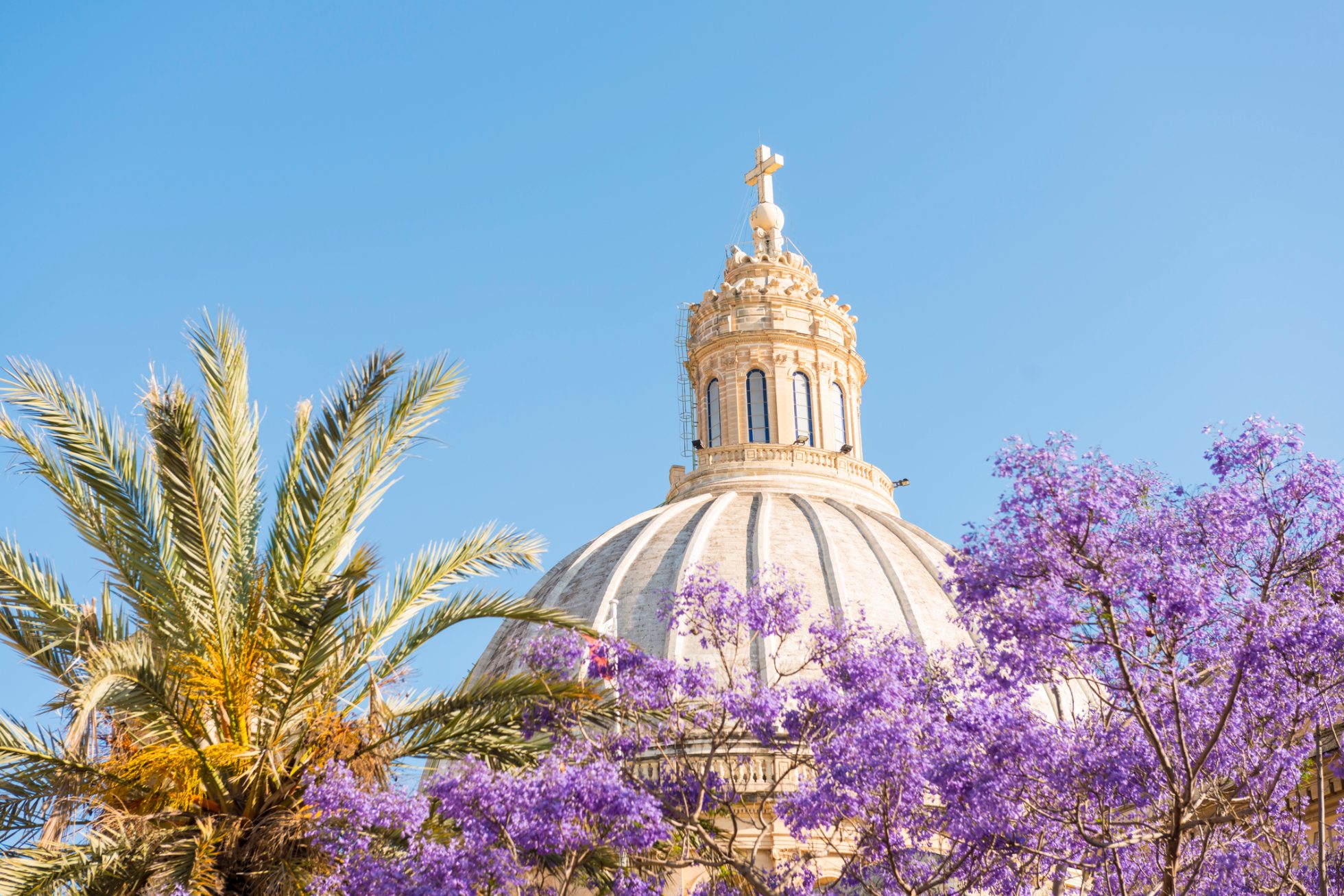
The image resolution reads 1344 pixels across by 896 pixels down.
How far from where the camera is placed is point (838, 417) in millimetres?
43719

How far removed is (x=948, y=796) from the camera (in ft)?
47.9

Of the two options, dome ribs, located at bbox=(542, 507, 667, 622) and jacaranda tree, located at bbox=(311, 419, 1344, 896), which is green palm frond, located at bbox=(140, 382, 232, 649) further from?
dome ribs, located at bbox=(542, 507, 667, 622)

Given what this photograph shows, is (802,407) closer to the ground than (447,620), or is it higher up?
higher up

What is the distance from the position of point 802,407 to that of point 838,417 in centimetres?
112

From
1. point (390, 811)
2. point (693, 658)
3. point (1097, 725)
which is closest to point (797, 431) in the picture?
point (693, 658)

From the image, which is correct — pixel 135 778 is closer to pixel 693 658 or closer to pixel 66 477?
pixel 66 477

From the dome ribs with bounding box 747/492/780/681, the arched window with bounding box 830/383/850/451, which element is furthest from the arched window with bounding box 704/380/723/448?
the dome ribs with bounding box 747/492/780/681

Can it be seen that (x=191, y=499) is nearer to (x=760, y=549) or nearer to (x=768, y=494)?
(x=760, y=549)

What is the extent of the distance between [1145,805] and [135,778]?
9.05 metres

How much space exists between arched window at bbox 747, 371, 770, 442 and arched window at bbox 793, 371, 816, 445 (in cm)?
76

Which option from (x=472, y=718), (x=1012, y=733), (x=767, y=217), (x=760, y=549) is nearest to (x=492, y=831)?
(x=472, y=718)

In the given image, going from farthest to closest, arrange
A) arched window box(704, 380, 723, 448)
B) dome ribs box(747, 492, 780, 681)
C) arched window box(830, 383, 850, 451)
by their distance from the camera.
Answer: arched window box(704, 380, 723, 448) < arched window box(830, 383, 850, 451) < dome ribs box(747, 492, 780, 681)

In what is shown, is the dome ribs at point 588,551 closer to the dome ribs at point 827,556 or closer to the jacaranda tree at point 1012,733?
the dome ribs at point 827,556

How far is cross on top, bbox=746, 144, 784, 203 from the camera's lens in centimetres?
4772
